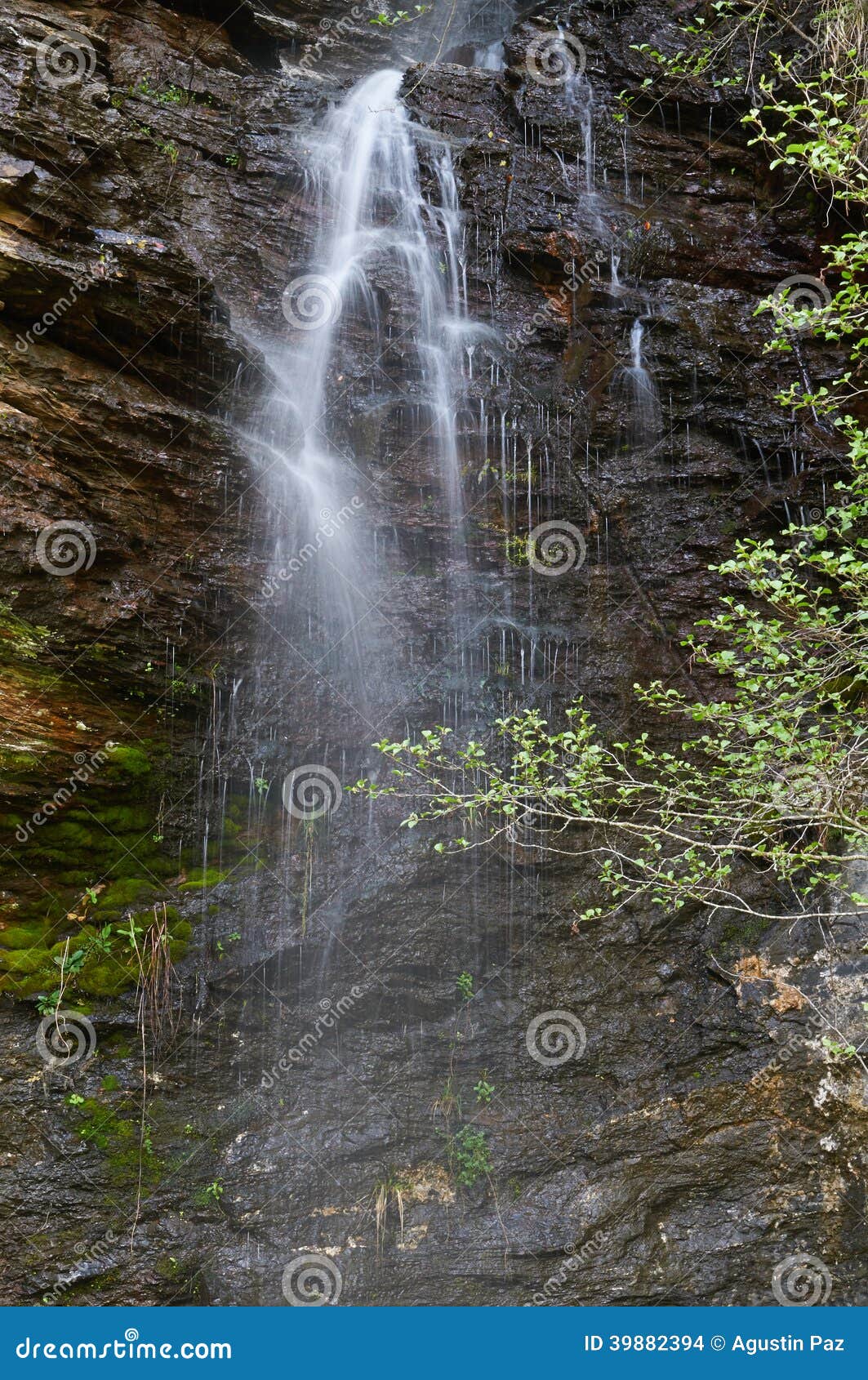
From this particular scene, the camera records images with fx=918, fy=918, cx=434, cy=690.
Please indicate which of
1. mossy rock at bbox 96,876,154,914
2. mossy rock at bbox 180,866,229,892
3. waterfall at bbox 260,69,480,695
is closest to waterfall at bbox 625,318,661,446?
waterfall at bbox 260,69,480,695

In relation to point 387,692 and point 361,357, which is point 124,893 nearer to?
point 387,692

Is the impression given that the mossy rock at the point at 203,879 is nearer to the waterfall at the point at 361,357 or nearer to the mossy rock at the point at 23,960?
the mossy rock at the point at 23,960

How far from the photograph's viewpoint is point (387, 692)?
7141mm

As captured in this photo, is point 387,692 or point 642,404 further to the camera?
point 642,404

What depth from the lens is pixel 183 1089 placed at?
595 cm

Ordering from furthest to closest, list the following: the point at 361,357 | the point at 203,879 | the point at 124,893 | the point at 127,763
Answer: the point at 361,357, the point at 203,879, the point at 127,763, the point at 124,893

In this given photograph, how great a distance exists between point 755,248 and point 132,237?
5.63 metres

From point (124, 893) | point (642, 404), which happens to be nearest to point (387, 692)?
point (124, 893)

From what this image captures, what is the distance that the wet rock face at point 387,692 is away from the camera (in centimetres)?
572

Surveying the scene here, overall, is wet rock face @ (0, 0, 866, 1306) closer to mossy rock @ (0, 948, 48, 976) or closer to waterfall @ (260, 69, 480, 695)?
waterfall @ (260, 69, 480, 695)

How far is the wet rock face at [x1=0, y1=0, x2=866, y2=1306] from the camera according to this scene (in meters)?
5.72

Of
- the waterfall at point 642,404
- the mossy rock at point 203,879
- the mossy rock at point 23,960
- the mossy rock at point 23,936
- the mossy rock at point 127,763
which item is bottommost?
the mossy rock at point 23,960

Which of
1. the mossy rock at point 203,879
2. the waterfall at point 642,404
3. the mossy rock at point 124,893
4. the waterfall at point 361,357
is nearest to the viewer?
the mossy rock at point 124,893

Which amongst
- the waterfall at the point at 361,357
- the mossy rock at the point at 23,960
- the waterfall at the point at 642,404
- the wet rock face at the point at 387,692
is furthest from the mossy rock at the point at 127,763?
the waterfall at the point at 642,404
